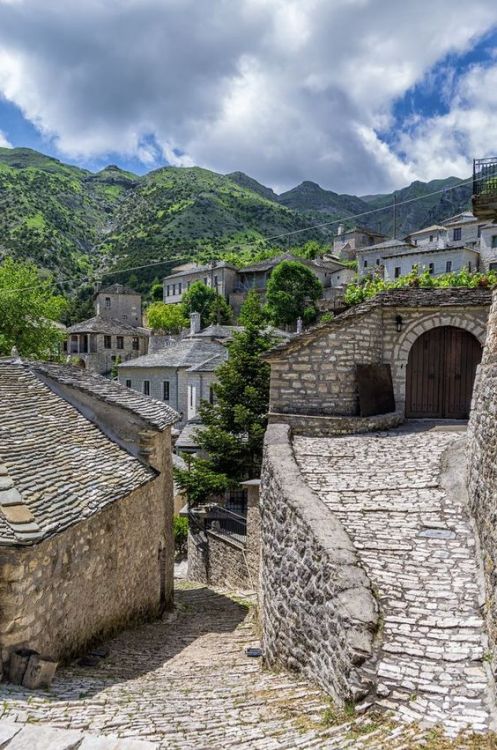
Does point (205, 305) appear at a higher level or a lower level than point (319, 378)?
higher

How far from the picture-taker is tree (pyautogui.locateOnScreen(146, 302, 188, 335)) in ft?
209

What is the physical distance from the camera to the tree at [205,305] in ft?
209

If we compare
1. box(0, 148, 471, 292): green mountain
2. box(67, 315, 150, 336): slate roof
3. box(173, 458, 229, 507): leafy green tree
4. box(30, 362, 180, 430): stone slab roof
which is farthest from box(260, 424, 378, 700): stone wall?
box(0, 148, 471, 292): green mountain

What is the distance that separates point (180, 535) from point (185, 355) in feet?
57.3

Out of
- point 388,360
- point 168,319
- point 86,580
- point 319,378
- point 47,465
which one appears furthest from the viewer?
point 168,319

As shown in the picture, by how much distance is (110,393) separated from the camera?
39.8 feet

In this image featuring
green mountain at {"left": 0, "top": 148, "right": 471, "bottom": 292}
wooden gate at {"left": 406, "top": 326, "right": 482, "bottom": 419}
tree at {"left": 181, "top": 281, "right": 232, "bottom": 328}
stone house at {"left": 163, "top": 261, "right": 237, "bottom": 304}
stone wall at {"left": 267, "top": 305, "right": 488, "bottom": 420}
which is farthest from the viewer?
green mountain at {"left": 0, "top": 148, "right": 471, "bottom": 292}

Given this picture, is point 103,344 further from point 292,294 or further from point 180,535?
point 180,535

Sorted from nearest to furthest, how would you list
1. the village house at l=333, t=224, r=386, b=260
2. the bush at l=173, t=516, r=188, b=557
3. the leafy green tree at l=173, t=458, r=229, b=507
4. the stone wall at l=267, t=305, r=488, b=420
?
the stone wall at l=267, t=305, r=488, b=420
the leafy green tree at l=173, t=458, r=229, b=507
the bush at l=173, t=516, r=188, b=557
the village house at l=333, t=224, r=386, b=260

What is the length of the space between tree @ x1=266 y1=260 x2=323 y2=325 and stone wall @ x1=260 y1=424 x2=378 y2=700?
48839mm

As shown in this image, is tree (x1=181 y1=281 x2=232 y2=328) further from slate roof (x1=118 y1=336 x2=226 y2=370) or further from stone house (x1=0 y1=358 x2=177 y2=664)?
stone house (x1=0 y1=358 x2=177 y2=664)

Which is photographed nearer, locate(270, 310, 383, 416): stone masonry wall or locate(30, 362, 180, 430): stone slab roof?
locate(30, 362, 180, 430): stone slab roof

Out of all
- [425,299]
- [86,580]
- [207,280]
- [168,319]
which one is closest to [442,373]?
[425,299]

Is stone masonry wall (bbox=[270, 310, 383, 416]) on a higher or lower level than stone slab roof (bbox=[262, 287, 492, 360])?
lower
